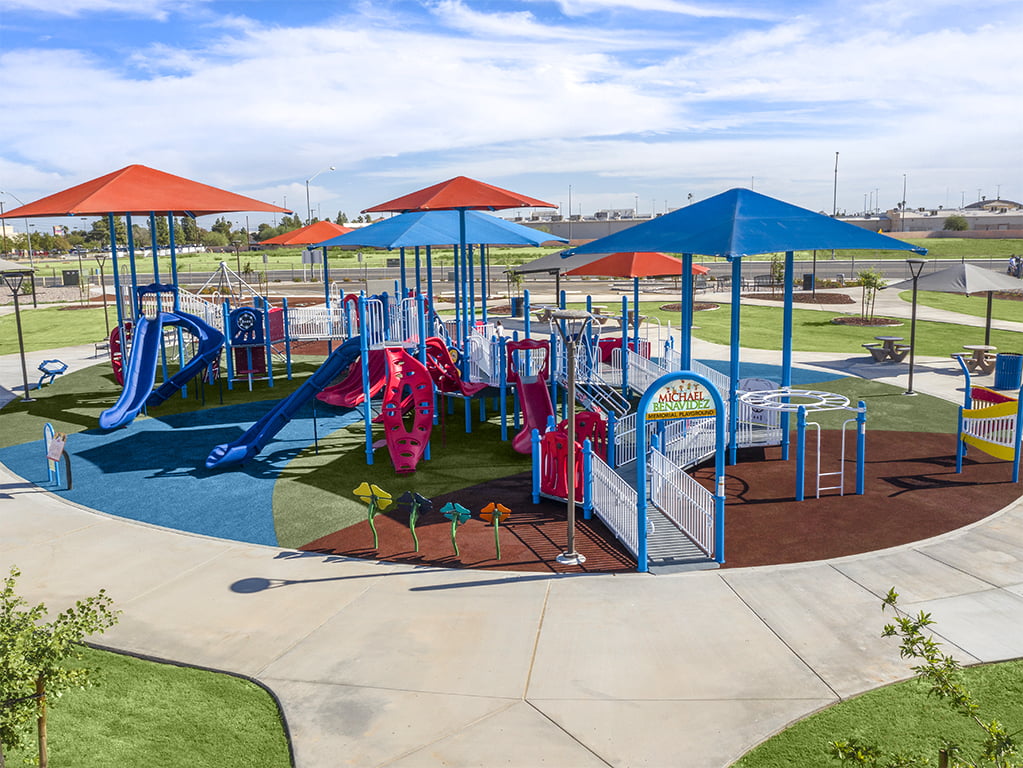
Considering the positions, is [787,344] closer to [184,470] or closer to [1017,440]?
[1017,440]

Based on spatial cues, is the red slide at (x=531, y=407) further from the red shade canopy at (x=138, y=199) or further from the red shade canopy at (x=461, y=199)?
the red shade canopy at (x=138, y=199)

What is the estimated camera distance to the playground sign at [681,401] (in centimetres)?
1198

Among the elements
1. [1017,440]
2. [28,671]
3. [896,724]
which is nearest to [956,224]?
[1017,440]

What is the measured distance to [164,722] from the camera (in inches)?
305

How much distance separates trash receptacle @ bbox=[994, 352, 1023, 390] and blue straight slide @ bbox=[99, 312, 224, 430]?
2216 cm

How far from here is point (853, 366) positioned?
1037 inches

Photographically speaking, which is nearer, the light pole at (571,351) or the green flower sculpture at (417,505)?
the light pole at (571,351)

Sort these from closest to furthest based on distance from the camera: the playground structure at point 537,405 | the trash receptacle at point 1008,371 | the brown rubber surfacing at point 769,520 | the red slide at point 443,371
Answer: the brown rubber surfacing at point 769,520
the playground structure at point 537,405
the red slide at point 443,371
the trash receptacle at point 1008,371

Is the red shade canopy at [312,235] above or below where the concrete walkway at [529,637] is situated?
above

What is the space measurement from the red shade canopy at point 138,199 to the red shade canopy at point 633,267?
32.4 feet

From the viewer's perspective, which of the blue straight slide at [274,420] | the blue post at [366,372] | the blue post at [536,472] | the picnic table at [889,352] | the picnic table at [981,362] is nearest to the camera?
the blue post at [536,472]

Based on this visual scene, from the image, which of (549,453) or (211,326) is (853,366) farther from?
(211,326)

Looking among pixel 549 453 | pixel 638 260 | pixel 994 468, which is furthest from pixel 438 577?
pixel 638 260

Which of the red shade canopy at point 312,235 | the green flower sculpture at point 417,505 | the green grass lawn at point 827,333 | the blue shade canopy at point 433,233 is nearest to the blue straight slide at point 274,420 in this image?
the blue shade canopy at point 433,233
